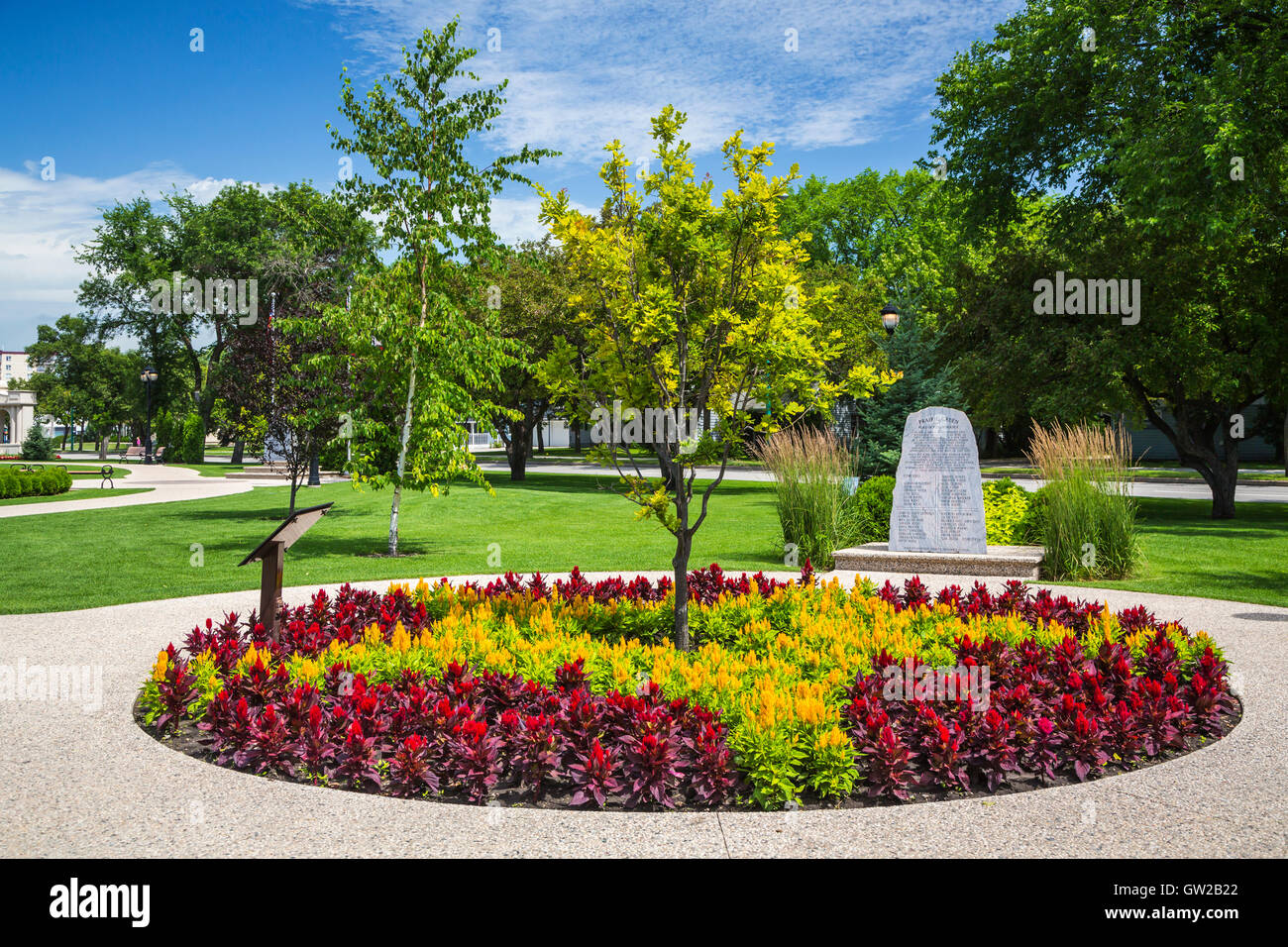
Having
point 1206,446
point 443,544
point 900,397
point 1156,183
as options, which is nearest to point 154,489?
point 443,544

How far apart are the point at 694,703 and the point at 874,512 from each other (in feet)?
33.4

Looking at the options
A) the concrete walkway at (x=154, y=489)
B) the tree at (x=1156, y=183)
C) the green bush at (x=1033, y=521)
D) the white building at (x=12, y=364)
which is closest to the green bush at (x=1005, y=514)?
the green bush at (x=1033, y=521)

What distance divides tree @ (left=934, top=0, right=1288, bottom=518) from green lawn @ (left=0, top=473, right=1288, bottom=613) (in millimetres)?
3380

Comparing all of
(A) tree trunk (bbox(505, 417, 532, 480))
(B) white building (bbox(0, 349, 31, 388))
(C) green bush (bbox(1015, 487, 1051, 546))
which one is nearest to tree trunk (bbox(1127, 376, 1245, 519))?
(C) green bush (bbox(1015, 487, 1051, 546))

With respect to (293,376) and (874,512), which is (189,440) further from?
(874,512)

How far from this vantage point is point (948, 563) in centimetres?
1241

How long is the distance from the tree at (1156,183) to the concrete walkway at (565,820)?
14948 millimetres

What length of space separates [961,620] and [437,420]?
369 inches

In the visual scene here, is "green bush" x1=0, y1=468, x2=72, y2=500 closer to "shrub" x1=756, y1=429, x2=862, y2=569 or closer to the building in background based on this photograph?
"shrub" x1=756, y1=429, x2=862, y2=569

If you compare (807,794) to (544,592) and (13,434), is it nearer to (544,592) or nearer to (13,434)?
(544,592)

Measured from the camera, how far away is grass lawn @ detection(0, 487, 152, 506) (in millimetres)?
26125

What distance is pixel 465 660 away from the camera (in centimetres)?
615

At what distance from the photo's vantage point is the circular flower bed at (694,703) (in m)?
4.57
